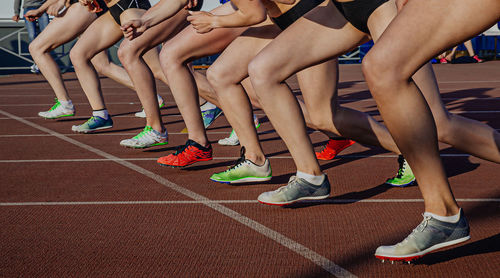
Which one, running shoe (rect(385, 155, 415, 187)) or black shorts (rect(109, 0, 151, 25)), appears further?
black shorts (rect(109, 0, 151, 25))

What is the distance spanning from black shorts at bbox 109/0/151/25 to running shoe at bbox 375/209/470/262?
12.3ft

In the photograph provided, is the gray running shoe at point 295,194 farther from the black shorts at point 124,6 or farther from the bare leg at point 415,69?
the black shorts at point 124,6

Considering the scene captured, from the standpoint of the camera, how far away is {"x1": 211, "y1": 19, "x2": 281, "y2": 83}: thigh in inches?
167

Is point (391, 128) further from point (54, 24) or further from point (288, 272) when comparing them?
point (54, 24)

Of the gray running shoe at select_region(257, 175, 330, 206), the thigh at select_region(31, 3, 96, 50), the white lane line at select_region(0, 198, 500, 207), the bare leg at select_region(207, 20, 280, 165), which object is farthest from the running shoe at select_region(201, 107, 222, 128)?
the gray running shoe at select_region(257, 175, 330, 206)

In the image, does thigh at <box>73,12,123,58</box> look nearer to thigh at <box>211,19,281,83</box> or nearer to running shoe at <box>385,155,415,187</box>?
thigh at <box>211,19,281,83</box>

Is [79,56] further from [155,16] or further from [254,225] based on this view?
[254,225]

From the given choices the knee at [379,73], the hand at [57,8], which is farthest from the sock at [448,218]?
the hand at [57,8]

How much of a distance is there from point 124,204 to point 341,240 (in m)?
1.46

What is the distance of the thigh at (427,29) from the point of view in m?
2.44

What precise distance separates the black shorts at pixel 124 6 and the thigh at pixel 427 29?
3.55 m

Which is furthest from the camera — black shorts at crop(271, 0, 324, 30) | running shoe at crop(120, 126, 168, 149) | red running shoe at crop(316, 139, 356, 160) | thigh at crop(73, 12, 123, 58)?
thigh at crop(73, 12, 123, 58)

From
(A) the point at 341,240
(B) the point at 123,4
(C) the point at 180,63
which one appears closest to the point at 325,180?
(A) the point at 341,240

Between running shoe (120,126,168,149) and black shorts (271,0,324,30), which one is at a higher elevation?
black shorts (271,0,324,30)
